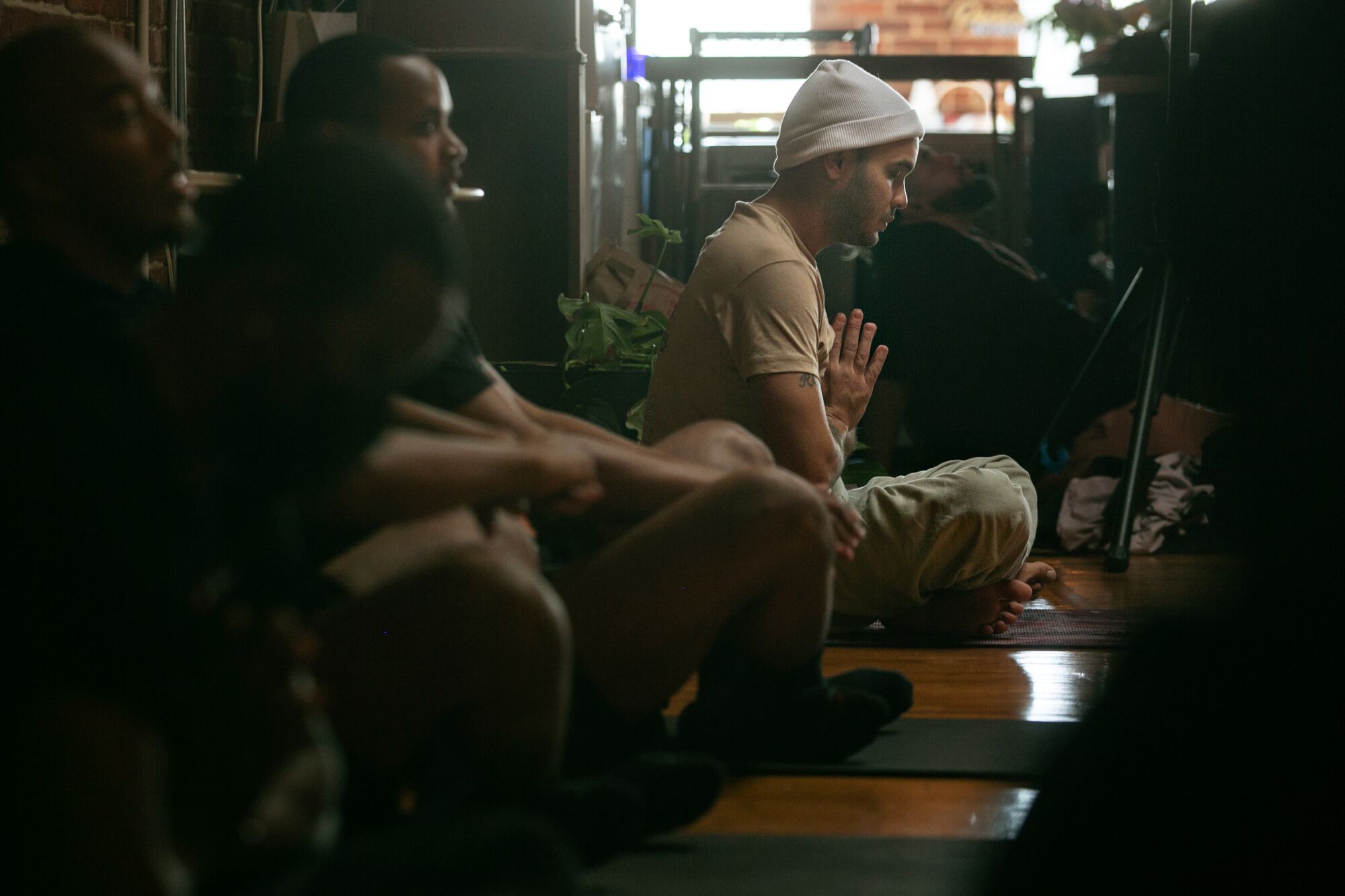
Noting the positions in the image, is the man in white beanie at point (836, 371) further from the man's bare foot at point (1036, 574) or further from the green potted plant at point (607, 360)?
the green potted plant at point (607, 360)

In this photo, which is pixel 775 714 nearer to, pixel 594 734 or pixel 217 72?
pixel 594 734

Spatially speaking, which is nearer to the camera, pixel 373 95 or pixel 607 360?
pixel 373 95

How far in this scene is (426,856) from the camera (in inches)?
34.3

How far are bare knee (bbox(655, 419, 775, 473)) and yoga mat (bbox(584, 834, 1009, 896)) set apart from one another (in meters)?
0.47

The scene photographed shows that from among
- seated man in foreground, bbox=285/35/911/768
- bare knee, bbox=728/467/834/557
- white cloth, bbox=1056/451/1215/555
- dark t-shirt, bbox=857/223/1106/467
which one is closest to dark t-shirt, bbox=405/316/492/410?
seated man in foreground, bbox=285/35/911/768

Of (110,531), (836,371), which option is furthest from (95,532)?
(836,371)

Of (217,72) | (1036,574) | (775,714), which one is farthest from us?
(217,72)

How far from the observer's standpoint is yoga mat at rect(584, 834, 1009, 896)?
1315 millimetres

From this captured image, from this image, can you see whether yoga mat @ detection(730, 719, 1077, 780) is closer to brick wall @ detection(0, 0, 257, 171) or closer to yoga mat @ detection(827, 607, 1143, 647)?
yoga mat @ detection(827, 607, 1143, 647)

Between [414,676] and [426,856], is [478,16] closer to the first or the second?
[414,676]

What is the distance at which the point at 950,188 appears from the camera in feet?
13.1

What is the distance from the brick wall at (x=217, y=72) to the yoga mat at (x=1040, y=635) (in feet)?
5.30

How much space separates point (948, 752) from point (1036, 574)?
1.11m

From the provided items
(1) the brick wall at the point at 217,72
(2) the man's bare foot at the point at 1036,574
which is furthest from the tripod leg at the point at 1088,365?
(1) the brick wall at the point at 217,72
